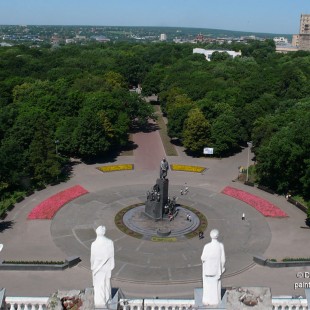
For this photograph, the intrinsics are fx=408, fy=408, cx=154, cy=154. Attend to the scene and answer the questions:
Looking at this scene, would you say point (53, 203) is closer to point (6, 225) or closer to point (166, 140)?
point (6, 225)

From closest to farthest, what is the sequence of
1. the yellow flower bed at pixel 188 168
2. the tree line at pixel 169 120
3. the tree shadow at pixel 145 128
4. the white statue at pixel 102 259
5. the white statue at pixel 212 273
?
the white statue at pixel 212 273
the white statue at pixel 102 259
the tree line at pixel 169 120
the yellow flower bed at pixel 188 168
the tree shadow at pixel 145 128

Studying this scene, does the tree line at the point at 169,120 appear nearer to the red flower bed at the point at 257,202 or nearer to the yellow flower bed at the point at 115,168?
the yellow flower bed at the point at 115,168

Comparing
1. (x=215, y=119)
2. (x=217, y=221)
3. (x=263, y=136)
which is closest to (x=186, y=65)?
(x=215, y=119)

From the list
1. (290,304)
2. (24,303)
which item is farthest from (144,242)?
(290,304)

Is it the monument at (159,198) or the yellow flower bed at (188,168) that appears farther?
the yellow flower bed at (188,168)

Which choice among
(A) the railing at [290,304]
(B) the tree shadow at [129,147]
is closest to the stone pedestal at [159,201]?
(B) the tree shadow at [129,147]

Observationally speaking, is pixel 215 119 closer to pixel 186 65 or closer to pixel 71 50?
pixel 186 65

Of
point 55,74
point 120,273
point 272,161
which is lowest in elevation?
point 120,273
